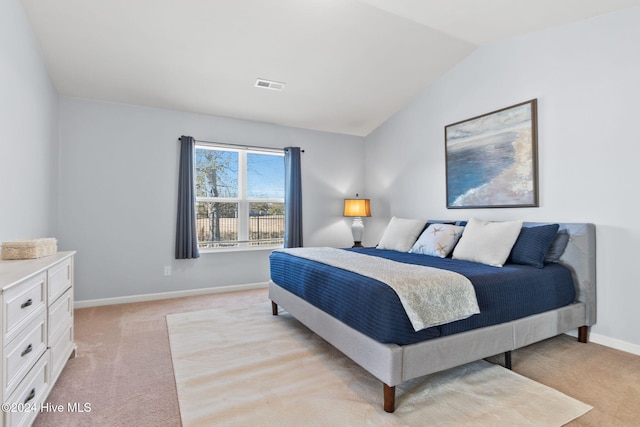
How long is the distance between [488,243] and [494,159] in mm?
1085

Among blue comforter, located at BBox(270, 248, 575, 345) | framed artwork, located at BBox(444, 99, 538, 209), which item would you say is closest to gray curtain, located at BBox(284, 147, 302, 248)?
blue comforter, located at BBox(270, 248, 575, 345)

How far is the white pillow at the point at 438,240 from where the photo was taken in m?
3.09

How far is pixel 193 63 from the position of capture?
10.4 feet

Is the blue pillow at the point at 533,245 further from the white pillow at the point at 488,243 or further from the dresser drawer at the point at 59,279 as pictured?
the dresser drawer at the point at 59,279

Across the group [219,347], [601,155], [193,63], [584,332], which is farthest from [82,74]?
[584,332]

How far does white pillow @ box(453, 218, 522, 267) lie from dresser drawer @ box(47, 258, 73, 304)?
296 centimetres

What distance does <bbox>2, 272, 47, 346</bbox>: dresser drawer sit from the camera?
1281 mm

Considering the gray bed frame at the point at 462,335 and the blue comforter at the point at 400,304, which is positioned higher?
the blue comforter at the point at 400,304

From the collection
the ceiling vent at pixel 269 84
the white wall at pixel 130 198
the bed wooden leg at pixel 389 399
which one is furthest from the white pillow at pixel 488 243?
the white wall at pixel 130 198

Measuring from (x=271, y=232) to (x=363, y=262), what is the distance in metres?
2.42

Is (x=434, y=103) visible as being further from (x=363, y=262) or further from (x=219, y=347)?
(x=219, y=347)

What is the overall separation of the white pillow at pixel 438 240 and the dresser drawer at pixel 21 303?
2943 millimetres

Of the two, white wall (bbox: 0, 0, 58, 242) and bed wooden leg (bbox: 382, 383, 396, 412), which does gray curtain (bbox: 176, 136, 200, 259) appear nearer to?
white wall (bbox: 0, 0, 58, 242)

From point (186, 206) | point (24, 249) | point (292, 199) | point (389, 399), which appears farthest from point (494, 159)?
point (24, 249)
